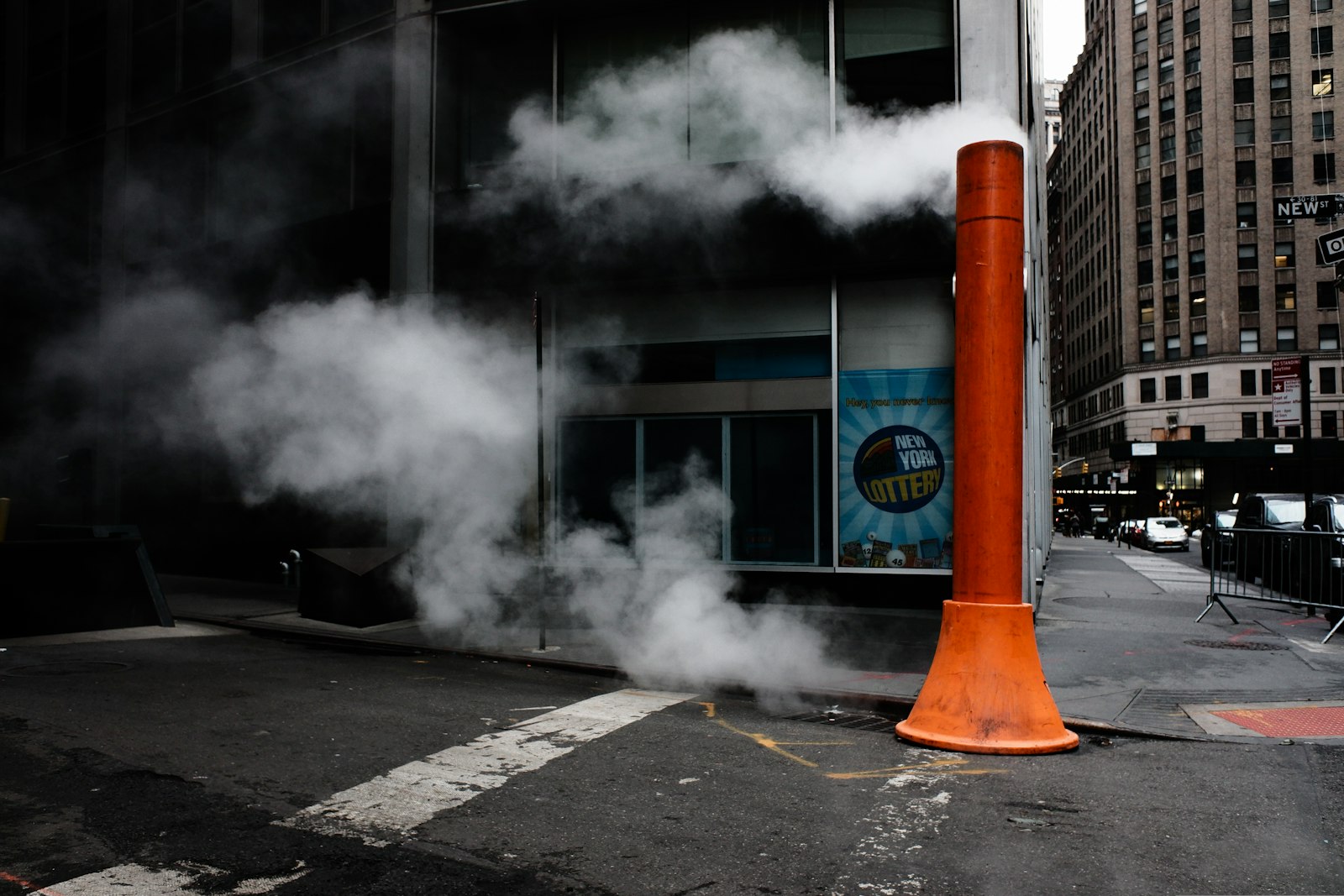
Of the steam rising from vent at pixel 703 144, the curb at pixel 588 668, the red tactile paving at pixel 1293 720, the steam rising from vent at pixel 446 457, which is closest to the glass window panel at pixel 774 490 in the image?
the steam rising from vent at pixel 446 457

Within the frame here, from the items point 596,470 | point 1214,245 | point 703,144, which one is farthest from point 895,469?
point 1214,245

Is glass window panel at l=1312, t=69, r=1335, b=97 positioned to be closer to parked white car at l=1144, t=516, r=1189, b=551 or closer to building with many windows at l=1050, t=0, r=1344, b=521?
building with many windows at l=1050, t=0, r=1344, b=521

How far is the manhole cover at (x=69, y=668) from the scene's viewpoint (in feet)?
18.8

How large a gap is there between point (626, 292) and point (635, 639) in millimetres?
4292

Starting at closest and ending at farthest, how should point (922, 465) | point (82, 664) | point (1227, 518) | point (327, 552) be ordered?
point (82, 664), point (327, 552), point (922, 465), point (1227, 518)

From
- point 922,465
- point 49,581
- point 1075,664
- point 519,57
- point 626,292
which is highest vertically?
point 519,57

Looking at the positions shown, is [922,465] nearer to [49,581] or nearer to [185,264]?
[49,581]

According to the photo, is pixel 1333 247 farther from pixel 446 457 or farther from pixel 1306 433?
pixel 446 457

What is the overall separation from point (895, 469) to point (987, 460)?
4.64 metres

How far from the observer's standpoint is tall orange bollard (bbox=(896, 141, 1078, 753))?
14.1 ft

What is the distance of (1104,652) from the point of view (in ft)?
23.1

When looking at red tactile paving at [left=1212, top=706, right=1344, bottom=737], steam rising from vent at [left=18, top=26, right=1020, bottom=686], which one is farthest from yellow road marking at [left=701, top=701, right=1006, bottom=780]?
red tactile paving at [left=1212, top=706, right=1344, bottom=737]

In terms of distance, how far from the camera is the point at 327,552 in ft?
27.2

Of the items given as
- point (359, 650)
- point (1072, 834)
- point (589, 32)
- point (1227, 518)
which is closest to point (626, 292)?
point (589, 32)
